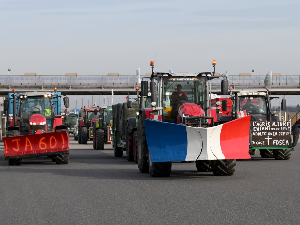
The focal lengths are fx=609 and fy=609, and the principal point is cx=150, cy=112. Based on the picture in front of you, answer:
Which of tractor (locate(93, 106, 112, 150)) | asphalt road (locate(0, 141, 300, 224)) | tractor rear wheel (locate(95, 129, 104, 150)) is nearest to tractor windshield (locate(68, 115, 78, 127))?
tractor (locate(93, 106, 112, 150))

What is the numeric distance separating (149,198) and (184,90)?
6313mm

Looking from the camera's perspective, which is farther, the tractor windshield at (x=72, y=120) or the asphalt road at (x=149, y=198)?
the tractor windshield at (x=72, y=120)

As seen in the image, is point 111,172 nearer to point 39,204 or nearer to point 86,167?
point 86,167

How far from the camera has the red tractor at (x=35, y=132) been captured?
62.7 feet

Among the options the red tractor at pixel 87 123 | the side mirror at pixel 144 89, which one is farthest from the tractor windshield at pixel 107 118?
the side mirror at pixel 144 89

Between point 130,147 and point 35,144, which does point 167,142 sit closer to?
point 35,144

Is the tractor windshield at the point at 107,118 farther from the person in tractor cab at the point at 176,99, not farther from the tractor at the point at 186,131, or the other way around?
the person in tractor cab at the point at 176,99

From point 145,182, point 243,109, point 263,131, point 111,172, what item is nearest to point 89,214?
point 145,182

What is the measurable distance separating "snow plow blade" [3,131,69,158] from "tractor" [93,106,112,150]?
12.2 meters

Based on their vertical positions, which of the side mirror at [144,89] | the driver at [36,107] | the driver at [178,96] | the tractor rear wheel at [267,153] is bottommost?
the tractor rear wheel at [267,153]

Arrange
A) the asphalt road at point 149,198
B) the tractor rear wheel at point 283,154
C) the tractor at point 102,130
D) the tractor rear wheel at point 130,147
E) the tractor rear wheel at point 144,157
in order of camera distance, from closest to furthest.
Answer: the asphalt road at point 149,198, the tractor rear wheel at point 144,157, the tractor rear wheel at point 130,147, the tractor rear wheel at point 283,154, the tractor at point 102,130

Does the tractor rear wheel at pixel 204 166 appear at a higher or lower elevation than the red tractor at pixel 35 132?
lower

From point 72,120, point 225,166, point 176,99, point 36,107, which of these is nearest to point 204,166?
point 225,166

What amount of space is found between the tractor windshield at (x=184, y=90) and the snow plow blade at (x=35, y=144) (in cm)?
426
